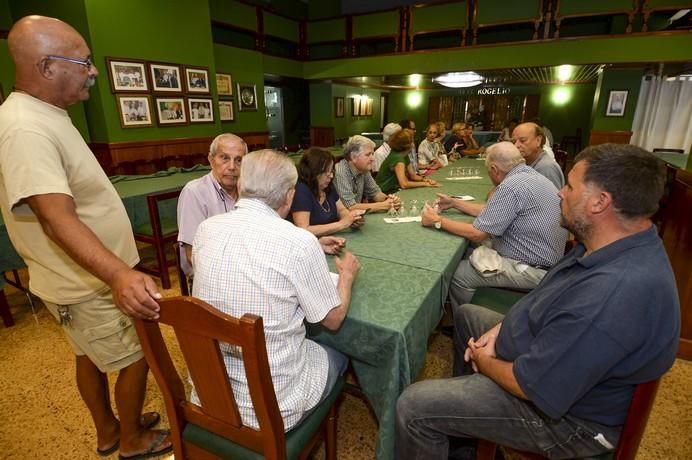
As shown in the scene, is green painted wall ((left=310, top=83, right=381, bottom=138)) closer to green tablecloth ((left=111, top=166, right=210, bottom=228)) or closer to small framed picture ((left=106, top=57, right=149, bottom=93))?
small framed picture ((left=106, top=57, right=149, bottom=93))

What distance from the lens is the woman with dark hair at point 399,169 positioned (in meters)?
3.73

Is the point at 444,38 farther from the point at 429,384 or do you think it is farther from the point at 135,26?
the point at 429,384

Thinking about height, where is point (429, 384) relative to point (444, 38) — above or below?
below

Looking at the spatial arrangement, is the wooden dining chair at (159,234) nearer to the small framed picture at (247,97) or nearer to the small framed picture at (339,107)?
the small framed picture at (247,97)

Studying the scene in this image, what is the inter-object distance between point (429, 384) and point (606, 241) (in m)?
0.73

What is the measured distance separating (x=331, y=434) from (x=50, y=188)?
4.29 ft

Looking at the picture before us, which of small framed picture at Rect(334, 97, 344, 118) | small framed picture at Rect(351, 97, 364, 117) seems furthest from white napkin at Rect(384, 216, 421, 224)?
small framed picture at Rect(351, 97, 364, 117)

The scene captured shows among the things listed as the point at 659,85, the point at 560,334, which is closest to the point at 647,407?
the point at 560,334

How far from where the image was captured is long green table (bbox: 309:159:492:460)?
1206 millimetres

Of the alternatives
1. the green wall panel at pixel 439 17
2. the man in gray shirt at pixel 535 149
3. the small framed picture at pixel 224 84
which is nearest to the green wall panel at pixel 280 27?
the small framed picture at pixel 224 84

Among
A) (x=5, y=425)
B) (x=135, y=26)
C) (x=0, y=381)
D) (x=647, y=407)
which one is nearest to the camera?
(x=647, y=407)

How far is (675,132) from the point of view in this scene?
8867 mm

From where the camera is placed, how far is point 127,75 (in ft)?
17.0

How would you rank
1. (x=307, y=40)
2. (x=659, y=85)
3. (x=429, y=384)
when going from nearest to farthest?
1. (x=429, y=384)
2. (x=659, y=85)
3. (x=307, y=40)
